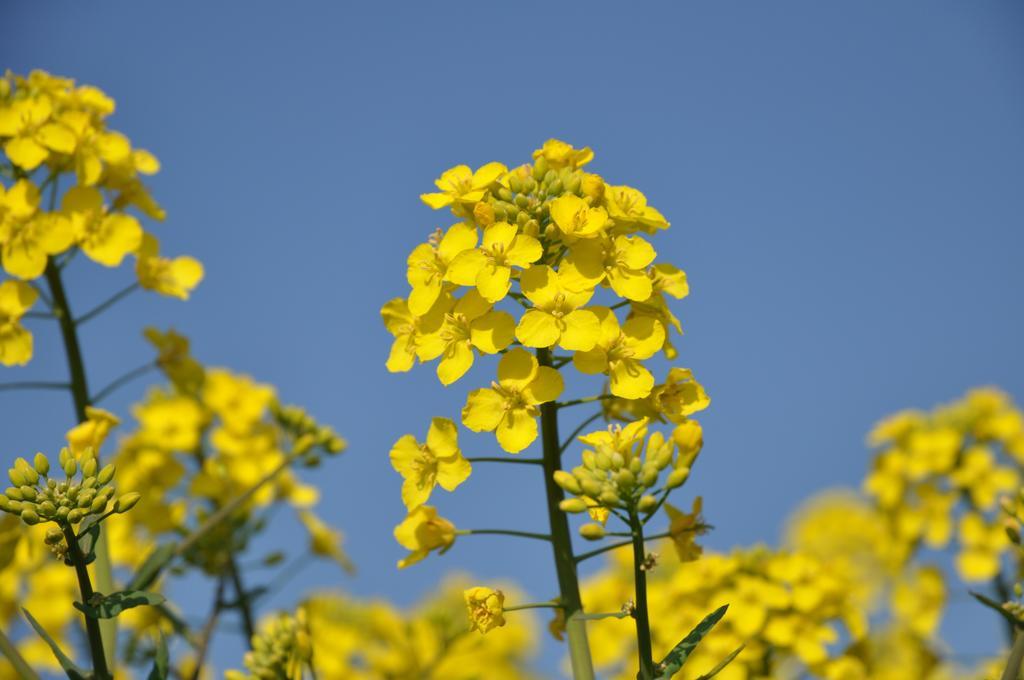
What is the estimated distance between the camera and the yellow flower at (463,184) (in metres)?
2.87

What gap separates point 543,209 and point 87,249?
7.13 ft

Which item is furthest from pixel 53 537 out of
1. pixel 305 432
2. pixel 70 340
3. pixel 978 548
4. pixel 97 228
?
pixel 978 548

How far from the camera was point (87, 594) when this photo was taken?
2.19m

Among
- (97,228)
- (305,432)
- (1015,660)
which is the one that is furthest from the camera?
(305,432)

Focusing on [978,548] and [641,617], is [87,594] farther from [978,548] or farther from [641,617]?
[978,548]

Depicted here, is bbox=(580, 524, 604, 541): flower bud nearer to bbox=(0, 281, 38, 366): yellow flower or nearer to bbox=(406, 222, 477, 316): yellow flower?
bbox=(406, 222, 477, 316): yellow flower

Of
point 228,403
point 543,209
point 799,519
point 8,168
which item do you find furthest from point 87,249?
point 799,519

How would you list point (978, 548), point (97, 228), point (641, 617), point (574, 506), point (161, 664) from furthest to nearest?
1. point (978, 548)
2. point (97, 228)
3. point (161, 664)
4. point (574, 506)
5. point (641, 617)

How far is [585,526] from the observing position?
88.6 inches

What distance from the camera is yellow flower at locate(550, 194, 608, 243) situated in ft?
8.77

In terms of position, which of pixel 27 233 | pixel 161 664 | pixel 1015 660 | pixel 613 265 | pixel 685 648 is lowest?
pixel 1015 660

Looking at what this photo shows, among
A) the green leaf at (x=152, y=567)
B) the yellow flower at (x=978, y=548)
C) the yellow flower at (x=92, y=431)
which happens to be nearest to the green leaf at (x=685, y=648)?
the green leaf at (x=152, y=567)

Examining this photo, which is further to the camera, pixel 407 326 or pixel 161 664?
pixel 407 326

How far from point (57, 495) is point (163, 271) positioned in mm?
2270
